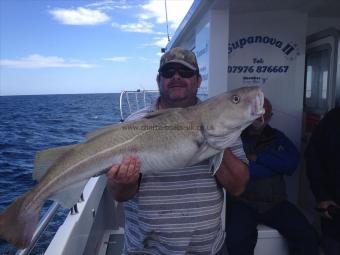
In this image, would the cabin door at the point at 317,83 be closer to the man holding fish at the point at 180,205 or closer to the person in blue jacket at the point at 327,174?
the person in blue jacket at the point at 327,174

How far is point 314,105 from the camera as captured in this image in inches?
216

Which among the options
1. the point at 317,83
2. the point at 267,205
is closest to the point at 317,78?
the point at 317,83

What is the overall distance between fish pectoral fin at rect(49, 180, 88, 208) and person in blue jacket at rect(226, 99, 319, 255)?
2.08m

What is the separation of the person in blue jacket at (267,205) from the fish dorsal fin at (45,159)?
227 cm

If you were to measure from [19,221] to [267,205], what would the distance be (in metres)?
2.79

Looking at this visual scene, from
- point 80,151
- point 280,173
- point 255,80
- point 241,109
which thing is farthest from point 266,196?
point 80,151

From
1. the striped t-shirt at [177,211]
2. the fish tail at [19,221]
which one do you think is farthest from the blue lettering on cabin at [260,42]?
the fish tail at [19,221]

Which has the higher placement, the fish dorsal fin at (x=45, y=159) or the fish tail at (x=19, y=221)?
the fish dorsal fin at (x=45, y=159)

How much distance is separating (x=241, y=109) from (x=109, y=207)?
3581 millimetres

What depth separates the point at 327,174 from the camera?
3.99 metres

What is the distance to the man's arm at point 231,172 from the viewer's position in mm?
2699

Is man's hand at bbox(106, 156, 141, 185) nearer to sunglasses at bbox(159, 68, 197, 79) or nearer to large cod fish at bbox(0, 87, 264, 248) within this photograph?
large cod fish at bbox(0, 87, 264, 248)

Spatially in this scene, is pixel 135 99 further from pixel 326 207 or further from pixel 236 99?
pixel 236 99

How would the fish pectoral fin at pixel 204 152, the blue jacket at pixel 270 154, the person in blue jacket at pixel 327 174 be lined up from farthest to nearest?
the blue jacket at pixel 270 154 → the person in blue jacket at pixel 327 174 → the fish pectoral fin at pixel 204 152
